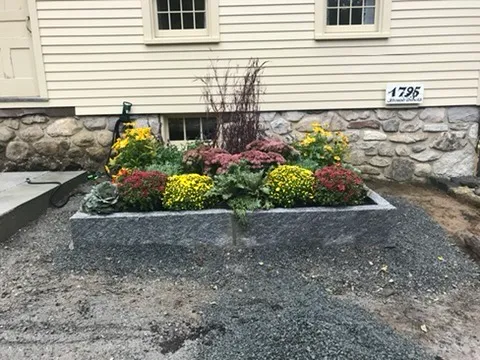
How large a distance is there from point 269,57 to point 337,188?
242cm

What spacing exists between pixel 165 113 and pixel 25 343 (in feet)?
11.0

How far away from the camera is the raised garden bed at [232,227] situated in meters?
2.79

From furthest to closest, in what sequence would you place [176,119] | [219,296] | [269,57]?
[176,119], [269,57], [219,296]

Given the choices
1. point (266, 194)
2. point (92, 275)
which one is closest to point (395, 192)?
point (266, 194)

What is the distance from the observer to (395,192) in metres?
4.46

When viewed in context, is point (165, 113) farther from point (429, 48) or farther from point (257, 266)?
point (429, 48)

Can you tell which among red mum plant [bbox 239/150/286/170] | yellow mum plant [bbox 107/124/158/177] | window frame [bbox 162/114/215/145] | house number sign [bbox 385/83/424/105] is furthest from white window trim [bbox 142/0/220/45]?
house number sign [bbox 385/83/424/105]

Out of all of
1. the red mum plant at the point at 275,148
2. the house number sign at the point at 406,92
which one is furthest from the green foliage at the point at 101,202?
the house number sign at the point at 406,92

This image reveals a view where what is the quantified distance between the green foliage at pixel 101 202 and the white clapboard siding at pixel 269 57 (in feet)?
6.70

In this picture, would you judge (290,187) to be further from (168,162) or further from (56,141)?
(56,141)

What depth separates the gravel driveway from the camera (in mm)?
1860

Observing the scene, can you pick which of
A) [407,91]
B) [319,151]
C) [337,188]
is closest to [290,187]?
[337,188]

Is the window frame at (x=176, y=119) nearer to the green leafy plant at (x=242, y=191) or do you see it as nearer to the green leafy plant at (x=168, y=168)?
the green leafy plant at (x=168, y=168)

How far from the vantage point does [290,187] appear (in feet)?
9.41
